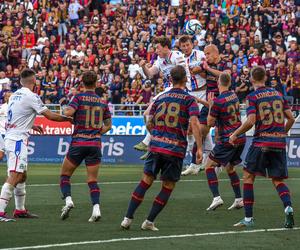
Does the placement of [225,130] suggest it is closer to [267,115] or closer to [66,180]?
[267,115]

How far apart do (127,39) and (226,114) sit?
2308 cm

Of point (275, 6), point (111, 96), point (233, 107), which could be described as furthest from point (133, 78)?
point (233, 107)

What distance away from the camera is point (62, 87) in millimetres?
36875

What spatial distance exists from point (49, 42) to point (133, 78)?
18.7 ft

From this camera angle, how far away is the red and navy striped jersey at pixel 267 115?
1342 centimetres

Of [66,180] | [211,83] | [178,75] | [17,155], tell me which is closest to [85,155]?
[66,180]

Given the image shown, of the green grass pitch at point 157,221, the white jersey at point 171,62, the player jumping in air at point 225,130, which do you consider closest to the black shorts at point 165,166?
the green grass pitch at point 157,221

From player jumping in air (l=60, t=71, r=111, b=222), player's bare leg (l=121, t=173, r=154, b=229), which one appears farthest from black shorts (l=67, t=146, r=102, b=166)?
player's bare leg (l=121, t=173, r=154, b=229)

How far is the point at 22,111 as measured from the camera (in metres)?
14.4

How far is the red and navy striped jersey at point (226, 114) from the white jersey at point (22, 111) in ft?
9.16

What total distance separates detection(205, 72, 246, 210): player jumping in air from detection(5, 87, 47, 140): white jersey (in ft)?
8.95

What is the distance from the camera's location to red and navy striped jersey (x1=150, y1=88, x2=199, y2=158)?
1296 cm

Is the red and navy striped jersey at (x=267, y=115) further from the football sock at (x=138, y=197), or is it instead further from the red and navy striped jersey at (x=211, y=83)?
the red and navy striped jersey at (x=211, y=83)

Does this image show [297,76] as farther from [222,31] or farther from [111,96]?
[111,96]
